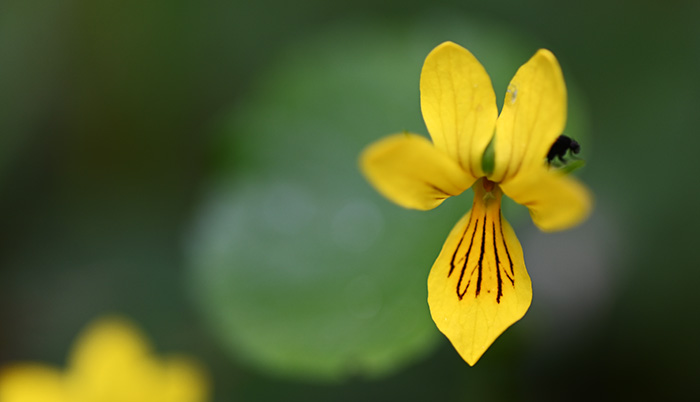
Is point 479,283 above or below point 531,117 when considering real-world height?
below

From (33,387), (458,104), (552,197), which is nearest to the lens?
(552,197)

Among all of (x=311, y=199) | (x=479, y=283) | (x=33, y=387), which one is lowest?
(x=479, y=283)

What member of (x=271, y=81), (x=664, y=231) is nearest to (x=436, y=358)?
(x=664, y=231)

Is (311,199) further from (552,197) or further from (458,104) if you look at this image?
(552,197)

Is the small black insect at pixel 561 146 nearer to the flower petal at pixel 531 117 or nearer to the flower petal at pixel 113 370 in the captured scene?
the flower petal at pixel 531 117

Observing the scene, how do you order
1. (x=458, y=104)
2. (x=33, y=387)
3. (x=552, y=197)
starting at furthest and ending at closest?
(x=33, y=387), (x=458, y=104), (x=552, y=197)

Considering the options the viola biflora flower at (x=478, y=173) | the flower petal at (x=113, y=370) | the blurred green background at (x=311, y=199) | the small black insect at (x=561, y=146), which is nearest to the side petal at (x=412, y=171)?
the viola biflora flower at (x=478, y=173)

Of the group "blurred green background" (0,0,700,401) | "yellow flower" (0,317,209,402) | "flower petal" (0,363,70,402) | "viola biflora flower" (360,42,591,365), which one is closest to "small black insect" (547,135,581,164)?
"viola biflora flower" (360,42,591,365)

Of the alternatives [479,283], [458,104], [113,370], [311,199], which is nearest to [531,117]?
[458,104]

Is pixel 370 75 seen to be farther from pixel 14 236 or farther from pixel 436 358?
pixel 14 236
